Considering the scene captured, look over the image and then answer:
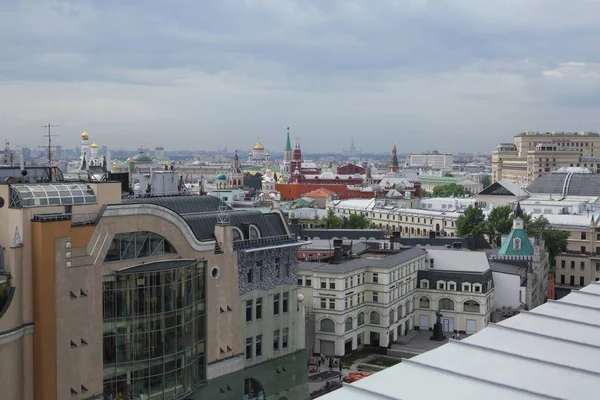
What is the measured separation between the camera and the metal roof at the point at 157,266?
33.4 metres

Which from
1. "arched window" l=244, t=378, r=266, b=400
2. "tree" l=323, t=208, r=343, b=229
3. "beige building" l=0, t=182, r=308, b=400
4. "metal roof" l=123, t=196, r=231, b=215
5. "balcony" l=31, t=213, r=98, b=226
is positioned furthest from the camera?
"tree" l=323, t=208, r=343, b=229

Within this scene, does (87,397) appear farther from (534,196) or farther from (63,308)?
(534,196)

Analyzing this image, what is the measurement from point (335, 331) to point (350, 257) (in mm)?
9399

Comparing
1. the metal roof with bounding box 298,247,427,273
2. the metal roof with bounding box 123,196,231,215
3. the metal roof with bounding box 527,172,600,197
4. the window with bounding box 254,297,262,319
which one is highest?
the metal roof with bounding box 123,196,231,215

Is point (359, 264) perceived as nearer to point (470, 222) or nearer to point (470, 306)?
point (470, 306)

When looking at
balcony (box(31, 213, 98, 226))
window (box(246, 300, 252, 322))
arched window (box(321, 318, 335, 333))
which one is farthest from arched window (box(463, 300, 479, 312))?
balcony (box(31, 213, 98, 226))

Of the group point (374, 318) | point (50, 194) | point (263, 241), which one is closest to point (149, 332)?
point (50, 194)

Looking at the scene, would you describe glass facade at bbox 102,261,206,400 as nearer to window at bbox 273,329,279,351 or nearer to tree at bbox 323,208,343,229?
window at bbox 273,329,279,351

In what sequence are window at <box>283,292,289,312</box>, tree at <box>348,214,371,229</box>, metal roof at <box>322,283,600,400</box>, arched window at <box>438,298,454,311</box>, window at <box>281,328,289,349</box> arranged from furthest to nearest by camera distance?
1. tree at <box>348,214,371,229</box>
2. arched window at <box>438,298,454,311</box>
3. window at <box>283,292,289,312</box>
4. window at <box>281,328,289,349</box>
5. metal roof at <box>322,283,600,400</box>

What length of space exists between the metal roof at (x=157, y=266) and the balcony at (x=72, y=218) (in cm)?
250

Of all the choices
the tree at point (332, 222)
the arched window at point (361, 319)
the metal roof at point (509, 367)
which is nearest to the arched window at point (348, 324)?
the arched window at point (361, 319)

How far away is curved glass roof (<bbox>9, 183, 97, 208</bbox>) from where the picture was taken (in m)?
31.7

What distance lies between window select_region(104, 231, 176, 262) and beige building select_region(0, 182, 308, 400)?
0.16 feet

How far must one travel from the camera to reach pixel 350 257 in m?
68.6
